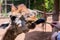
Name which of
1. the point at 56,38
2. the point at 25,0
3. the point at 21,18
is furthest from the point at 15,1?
the point at 56,38

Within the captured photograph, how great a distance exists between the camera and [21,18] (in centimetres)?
168

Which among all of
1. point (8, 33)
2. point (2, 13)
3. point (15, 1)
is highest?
point (8, 33)

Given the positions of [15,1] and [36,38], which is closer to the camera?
[36,38]

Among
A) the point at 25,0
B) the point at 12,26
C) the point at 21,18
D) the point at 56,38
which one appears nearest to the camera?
the point at 56,38

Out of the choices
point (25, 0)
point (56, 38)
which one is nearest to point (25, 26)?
point (56, 38)

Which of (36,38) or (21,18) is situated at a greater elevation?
(21,18)

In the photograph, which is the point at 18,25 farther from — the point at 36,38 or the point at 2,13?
the point at 2,13

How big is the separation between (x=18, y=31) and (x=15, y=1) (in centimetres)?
471

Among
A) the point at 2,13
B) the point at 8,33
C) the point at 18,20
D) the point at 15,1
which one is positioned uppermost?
the point at 18,20

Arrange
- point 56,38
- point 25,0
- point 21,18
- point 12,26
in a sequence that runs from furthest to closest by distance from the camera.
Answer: point 25,0 → point 21,18 → point 12,26 → point 56,38

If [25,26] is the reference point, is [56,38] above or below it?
above

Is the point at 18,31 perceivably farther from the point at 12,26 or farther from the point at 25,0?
the point at 25,0

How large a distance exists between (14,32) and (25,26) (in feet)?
0.31

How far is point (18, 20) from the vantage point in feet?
5.18
